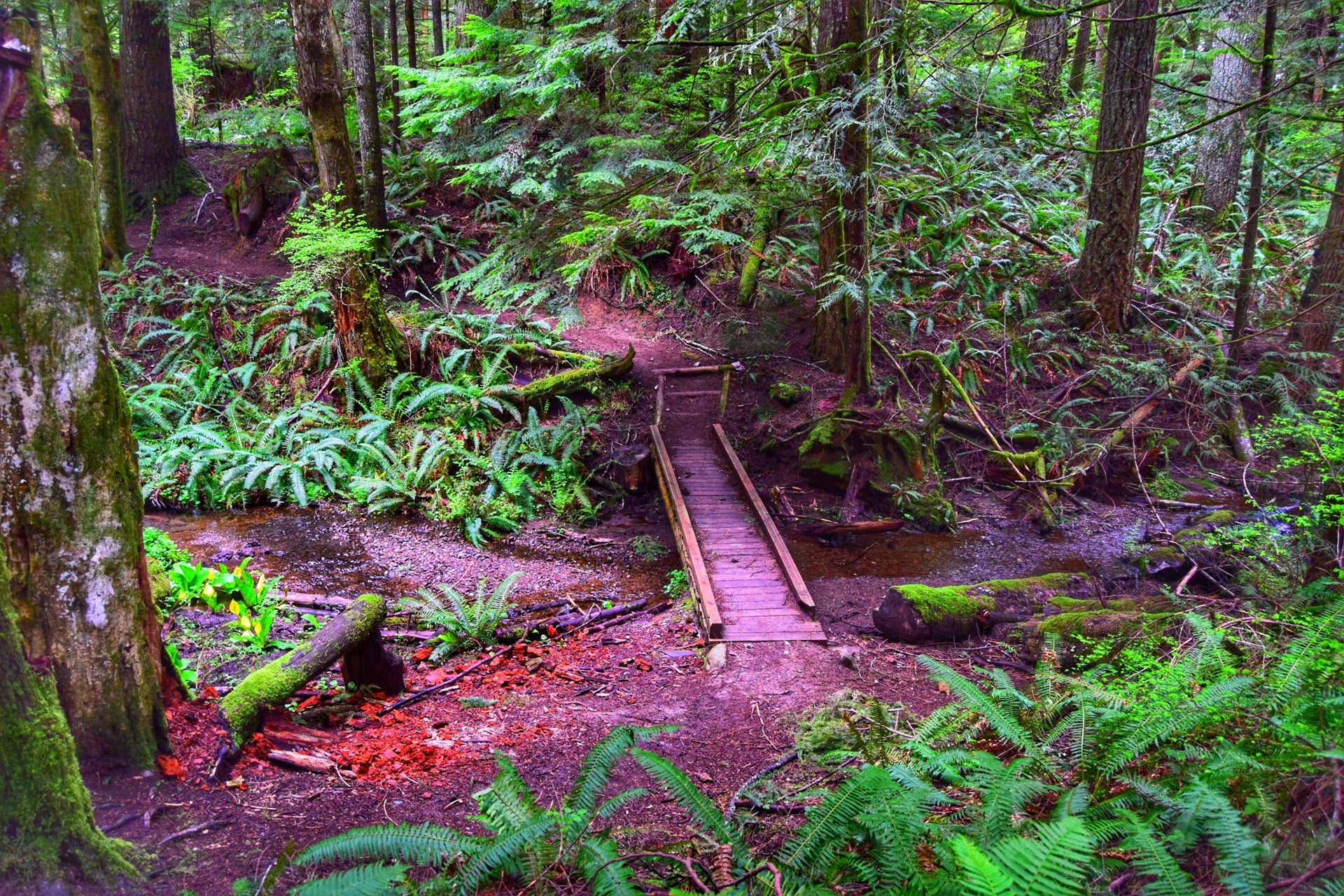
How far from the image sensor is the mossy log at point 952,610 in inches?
274

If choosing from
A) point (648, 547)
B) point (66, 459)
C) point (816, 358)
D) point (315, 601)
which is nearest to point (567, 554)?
point (648, 547)

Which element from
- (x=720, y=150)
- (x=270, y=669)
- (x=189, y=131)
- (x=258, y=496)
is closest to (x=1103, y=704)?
(x=270, y=669)

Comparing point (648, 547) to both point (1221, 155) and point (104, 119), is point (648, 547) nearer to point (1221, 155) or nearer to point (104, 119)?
point (104, 119)

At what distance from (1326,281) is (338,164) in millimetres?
15121

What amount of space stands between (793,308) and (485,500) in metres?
7.06

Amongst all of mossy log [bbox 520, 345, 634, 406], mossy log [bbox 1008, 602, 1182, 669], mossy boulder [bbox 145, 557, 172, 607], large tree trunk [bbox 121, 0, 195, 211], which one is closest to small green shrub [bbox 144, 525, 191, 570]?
mossy boulder [bbox 145, 557, 172, 607]

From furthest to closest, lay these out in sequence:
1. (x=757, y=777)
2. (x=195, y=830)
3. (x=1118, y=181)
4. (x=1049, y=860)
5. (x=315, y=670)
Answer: (x=1118, y=181), (x=315, y=670), (x=757, y=777), (x=195, y=830), (x=1049, y=860)

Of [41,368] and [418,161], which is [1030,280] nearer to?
[418,161]

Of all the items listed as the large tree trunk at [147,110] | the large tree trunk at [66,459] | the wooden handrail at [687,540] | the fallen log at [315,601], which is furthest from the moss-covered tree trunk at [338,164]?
the large tree trunk at [66,459]

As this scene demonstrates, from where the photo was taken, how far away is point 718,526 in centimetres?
901

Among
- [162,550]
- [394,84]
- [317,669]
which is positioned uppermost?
[394,84]

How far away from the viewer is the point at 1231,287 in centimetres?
1440

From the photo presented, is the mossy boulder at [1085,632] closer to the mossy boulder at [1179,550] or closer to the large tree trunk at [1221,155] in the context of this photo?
the mossy boulder at [1179,550]

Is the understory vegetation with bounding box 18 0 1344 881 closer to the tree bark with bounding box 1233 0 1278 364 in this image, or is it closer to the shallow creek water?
the tree bark with bounding box 1233 0 1278 364
